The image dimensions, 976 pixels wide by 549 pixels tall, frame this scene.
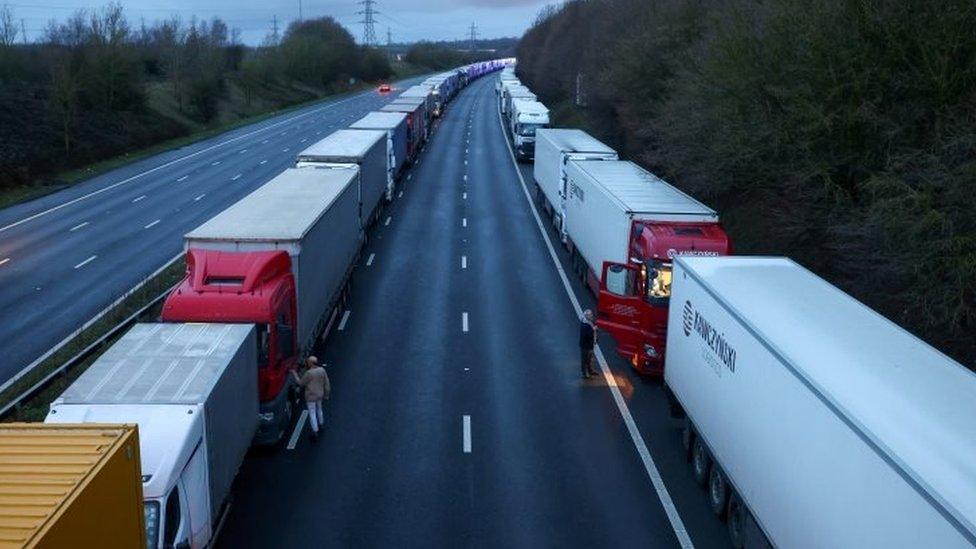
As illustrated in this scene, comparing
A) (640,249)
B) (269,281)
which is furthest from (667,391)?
(269,281)

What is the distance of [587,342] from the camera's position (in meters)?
20.5

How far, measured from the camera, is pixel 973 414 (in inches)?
367

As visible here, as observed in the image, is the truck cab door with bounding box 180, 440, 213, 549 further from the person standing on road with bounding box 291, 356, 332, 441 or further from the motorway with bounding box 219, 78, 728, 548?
the person standing on road with bounding box 291, 356, 332, 441

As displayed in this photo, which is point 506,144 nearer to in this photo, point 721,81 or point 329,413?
point 721,81

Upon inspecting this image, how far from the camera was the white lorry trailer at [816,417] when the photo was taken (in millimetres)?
8250

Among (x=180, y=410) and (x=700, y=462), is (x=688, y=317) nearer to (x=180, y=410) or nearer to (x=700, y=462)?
(x=700, y=462)

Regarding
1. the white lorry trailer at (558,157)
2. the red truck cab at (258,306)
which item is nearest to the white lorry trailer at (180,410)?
the red truck cab at (258,306)

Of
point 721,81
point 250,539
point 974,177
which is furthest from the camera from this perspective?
point 721,81

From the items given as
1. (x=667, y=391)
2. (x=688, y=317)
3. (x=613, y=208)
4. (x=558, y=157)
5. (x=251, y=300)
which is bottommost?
(x=667, y=391)

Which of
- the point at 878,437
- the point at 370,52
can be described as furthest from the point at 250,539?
the point at 370,52

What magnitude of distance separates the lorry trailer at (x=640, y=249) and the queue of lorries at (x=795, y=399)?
48mm

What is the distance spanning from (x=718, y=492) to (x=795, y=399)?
13.7ft

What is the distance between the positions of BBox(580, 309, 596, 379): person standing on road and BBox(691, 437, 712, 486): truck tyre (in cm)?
458

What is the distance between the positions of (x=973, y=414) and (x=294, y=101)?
391ft
